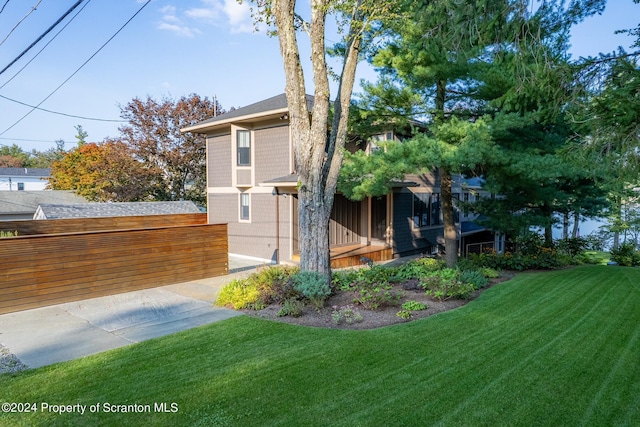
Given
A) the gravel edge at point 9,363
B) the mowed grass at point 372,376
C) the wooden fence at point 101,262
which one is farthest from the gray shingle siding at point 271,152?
the gravel edge at point 9,363

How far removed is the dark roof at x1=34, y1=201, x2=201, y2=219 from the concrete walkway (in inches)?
274

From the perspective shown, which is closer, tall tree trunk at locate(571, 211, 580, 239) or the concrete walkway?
the concrete walkway

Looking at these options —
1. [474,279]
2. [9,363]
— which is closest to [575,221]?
[474,279]

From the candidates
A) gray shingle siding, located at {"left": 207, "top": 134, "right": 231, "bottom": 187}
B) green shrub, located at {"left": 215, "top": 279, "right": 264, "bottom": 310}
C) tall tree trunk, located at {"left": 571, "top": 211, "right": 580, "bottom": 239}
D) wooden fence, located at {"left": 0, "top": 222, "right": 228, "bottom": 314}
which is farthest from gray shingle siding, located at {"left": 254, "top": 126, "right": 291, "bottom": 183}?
tall tree trunk, located at {"left": 571, "top": 211, "right": 580, "bottom": 239}

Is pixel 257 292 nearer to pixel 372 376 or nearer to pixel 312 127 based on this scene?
pixel 312 127

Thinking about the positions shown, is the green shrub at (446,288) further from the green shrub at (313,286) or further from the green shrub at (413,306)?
the green shrub at (313,286)

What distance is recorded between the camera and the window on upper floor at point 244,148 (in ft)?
45.1

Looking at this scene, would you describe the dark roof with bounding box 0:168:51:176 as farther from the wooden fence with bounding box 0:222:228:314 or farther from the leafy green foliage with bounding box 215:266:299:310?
the leafy green foliage with bounding box 215:266:299:310

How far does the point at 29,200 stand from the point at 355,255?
68.6 ft

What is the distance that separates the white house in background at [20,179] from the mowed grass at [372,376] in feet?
133

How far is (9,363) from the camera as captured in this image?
4570 mm

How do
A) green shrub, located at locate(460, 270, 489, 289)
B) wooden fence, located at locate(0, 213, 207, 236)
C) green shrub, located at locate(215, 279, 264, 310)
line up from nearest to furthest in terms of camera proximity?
1. green shrub, located at locate(215, 279, 264, 310)
2. green shrub, located at locate(460, 270, 489, 289)
3. wooden fence, located at locate(0, 213, 207, 236)

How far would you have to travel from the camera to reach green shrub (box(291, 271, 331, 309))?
21.8 feet

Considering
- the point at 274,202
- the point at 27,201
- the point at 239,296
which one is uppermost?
the point at 27,201
